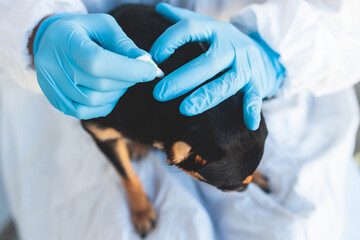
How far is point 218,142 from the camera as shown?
1.96 feet

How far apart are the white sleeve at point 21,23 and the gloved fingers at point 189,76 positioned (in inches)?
16.6

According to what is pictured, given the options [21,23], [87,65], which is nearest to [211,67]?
[87,65]

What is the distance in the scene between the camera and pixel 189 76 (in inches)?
24.5

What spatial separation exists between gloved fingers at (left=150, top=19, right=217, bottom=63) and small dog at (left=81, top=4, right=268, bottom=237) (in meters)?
0.03

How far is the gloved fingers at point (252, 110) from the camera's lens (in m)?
0.59

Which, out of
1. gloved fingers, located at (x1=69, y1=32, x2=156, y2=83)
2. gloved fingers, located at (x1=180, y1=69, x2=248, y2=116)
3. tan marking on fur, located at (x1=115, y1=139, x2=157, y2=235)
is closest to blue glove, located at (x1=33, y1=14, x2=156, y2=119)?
gloved fingers, located at (x1=69, y1=32, x2=156, y2=83)

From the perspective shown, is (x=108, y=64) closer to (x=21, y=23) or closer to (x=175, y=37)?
(x=175, y=37)

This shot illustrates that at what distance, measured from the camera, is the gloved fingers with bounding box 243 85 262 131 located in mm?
593

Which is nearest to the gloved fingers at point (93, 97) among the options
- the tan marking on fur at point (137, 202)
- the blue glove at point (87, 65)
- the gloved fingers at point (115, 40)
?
the blue glove at point (87, 65)

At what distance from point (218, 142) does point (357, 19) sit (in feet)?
2.22

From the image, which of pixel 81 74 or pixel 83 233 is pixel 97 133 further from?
pixel 83 233

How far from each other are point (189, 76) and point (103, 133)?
37cm

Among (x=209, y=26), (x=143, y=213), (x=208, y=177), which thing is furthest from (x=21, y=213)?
(x=209, y=26)

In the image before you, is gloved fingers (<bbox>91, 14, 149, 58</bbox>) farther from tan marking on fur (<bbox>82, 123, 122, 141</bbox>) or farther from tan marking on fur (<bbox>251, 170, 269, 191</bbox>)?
tan marking on fur (<bbox>251, 170, 269, 191</bbox>)
